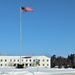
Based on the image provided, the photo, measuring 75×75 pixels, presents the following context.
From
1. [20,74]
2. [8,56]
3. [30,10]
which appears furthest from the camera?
[8,56]

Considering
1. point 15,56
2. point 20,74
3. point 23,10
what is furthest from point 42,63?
point 20,74

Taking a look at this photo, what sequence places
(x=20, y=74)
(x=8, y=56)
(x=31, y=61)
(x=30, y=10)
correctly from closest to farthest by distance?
(x=20, y=74) → (x=30, y=10) → (x=31, y=61) → (x=8, y=56)

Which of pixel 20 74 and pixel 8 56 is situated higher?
pixel 8 56

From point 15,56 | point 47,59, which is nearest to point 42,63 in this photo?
point 47,59

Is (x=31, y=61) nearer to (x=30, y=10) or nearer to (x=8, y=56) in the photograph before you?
(x=8, y=56)

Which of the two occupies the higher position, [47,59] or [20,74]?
[47,59]

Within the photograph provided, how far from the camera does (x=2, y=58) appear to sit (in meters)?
189

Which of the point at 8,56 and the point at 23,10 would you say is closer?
the point at 23,10

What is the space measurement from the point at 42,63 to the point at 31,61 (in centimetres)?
858

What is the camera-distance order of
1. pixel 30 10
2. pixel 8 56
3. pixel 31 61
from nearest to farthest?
pixel 30 10
pixel 31 61
pixel 8 56

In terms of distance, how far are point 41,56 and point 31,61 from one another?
30.2ft

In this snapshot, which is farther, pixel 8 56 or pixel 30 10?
pixel 8 56

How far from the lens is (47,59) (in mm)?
186875

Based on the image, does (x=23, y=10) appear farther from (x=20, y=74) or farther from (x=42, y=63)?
(x=42, y=63)
